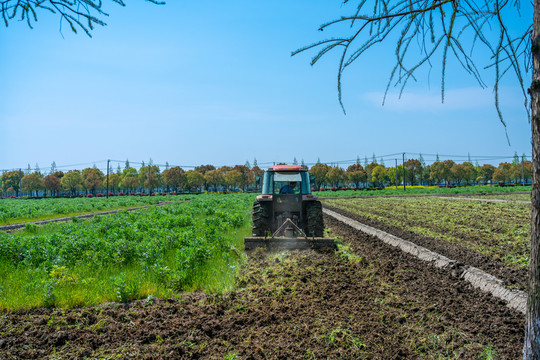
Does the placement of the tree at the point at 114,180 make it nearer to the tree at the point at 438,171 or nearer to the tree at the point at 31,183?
the tree at the point at 31,183

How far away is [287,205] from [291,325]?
5794 millimetres

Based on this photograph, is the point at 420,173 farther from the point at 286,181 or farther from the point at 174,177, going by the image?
the point at 286,181

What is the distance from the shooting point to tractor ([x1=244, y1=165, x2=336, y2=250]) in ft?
30.8

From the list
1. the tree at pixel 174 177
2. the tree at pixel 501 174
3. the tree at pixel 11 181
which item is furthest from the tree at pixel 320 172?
the tree at pixel 11 181

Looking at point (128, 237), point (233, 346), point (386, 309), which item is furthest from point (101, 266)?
point (386, 309)

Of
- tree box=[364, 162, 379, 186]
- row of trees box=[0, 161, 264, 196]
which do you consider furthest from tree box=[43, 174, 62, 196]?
tree box=[364, 162, 379, 186]

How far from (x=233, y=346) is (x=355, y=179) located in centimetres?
11498

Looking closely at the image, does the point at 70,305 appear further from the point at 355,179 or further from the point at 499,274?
the point at 355,179

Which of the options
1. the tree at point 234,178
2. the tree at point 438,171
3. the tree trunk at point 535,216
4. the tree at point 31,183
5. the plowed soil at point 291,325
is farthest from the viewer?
the tree at point 438,171

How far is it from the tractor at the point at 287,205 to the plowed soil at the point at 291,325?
324cm

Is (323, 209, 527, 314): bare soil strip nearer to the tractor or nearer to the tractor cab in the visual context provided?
the tractor

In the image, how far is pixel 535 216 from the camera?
216 centimetres

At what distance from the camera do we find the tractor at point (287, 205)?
30.8ft

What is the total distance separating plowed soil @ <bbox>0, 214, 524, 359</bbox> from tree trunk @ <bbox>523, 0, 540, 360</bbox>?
1.46 meters
